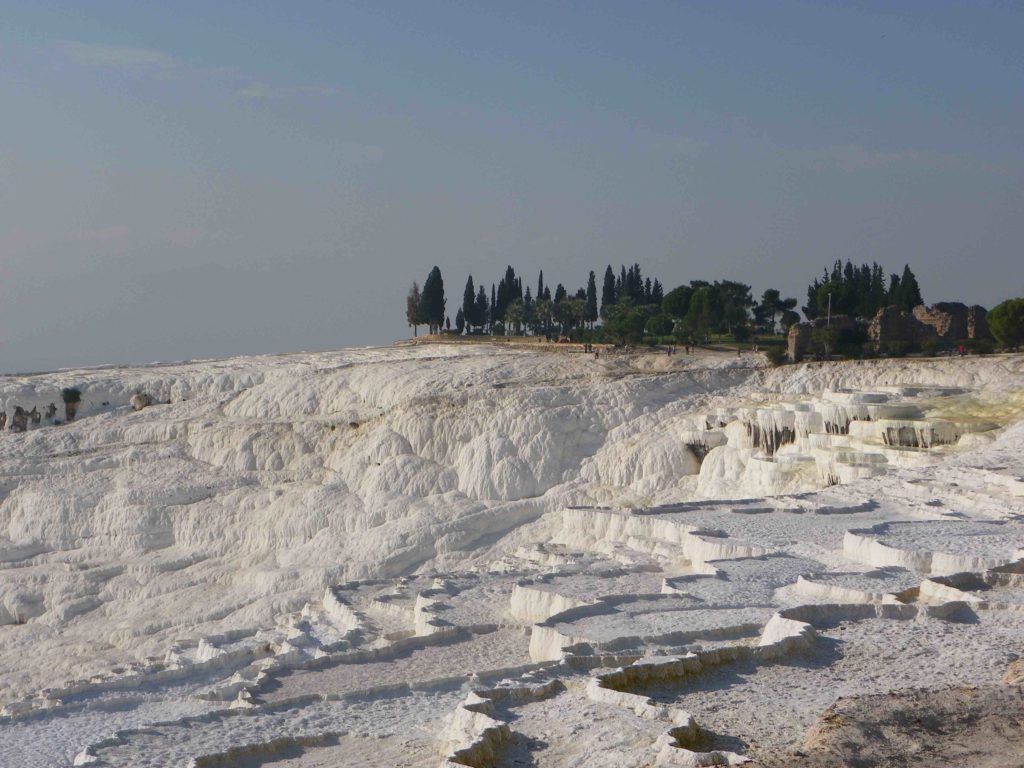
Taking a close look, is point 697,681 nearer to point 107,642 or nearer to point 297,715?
point 297,715

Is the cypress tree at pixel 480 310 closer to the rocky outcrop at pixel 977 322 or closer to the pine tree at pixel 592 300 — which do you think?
the pine tree at pixel 592 300

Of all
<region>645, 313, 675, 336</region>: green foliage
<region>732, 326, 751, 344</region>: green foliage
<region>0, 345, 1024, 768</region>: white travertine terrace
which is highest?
<region>645, 313, 675, 336</region>: green foliage

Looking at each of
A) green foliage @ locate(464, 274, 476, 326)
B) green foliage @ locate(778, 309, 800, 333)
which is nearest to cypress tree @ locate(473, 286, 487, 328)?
green foliage @ locate(464, 274, 476, 326)

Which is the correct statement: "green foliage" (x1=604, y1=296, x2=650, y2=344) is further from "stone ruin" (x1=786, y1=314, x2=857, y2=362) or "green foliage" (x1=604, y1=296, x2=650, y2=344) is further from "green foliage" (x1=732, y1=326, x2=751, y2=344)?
"stone ruin" (x1=786, y1=314, x2=857, y2=362)

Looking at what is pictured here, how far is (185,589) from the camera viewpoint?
2675 cm

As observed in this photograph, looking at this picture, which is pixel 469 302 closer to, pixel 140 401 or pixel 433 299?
pixel 433 299

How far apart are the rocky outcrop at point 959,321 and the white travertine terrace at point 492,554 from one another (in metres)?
7.91

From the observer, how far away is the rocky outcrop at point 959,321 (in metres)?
39.4

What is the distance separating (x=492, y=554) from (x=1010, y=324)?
16435mm

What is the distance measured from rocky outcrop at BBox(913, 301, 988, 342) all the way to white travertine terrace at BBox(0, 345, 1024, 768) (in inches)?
311

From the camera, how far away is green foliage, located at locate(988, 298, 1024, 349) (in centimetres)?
3375

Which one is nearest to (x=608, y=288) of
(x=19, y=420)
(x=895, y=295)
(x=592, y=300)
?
(x=592, y=300)

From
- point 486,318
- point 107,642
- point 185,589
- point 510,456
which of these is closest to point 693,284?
point 486,318

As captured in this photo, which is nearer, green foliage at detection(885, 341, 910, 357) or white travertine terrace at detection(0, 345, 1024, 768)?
white travertine terrace at detection(0, 345, 1024, 768)
